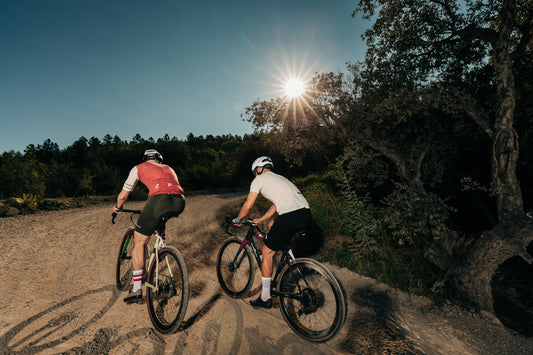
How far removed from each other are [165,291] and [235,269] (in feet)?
4.18

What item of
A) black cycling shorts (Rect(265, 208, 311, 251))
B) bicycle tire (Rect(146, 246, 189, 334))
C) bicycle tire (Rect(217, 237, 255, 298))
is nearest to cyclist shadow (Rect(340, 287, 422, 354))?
black cycling shorts (Rect(265, 208, 311, 251))

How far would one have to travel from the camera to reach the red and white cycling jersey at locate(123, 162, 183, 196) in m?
3.55

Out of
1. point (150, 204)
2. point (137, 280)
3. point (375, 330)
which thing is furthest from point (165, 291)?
point (375, 330)

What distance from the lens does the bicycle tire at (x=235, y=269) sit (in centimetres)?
400

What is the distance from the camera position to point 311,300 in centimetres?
311

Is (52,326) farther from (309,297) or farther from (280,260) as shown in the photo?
(309,297)

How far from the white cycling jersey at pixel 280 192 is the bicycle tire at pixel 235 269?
1.13 meters

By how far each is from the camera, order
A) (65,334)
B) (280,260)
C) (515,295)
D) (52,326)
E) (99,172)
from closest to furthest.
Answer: (65,334) → (52,326) → (280,260) → (515,295) → (99,172)

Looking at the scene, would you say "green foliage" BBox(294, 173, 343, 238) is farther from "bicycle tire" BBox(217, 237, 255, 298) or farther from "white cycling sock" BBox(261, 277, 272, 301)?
"white cycling sock" BBox(261, 277, 272, 301)

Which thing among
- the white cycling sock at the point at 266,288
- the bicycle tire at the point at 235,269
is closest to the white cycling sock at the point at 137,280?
the bicycle tire at the point at 235,269

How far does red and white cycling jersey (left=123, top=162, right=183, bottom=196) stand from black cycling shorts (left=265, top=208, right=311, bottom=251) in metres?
1.65

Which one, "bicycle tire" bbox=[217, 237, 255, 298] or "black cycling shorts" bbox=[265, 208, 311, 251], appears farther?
"bicycle tire" bbox=[217, 237, 255, 298]

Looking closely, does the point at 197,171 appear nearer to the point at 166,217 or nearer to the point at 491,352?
the point at 166,217

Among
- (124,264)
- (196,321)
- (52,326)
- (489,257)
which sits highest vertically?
(489,257)
